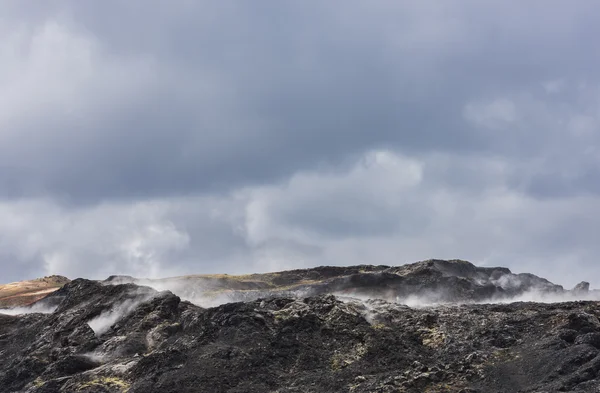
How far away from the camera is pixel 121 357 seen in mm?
37500

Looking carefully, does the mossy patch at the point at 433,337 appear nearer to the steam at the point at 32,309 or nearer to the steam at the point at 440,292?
the steam at the point at 440,292

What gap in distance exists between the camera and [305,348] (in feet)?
113

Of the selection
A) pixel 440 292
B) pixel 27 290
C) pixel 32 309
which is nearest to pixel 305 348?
pixel 440 292

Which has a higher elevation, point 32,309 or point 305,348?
point 32,309

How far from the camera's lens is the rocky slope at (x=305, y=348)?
2983cm

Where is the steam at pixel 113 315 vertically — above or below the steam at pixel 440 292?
below

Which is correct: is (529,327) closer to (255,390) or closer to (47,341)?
(255,390)

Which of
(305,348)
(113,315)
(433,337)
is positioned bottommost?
(305,348)

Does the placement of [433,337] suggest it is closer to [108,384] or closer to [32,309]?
[108,384]

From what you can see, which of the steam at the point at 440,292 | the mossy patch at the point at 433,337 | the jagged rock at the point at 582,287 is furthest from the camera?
the jagged rock at the point at 582,287

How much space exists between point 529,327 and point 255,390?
602 inches

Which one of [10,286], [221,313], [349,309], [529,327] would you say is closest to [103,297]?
[221,313]

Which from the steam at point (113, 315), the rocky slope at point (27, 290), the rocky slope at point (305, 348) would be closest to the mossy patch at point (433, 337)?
the rocky slope at point (305, 348)

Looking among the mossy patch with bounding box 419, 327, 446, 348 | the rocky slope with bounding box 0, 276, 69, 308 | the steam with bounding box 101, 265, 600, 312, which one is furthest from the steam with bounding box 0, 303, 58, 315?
the mossy patch with bounding box 419, 327, 446, 348
